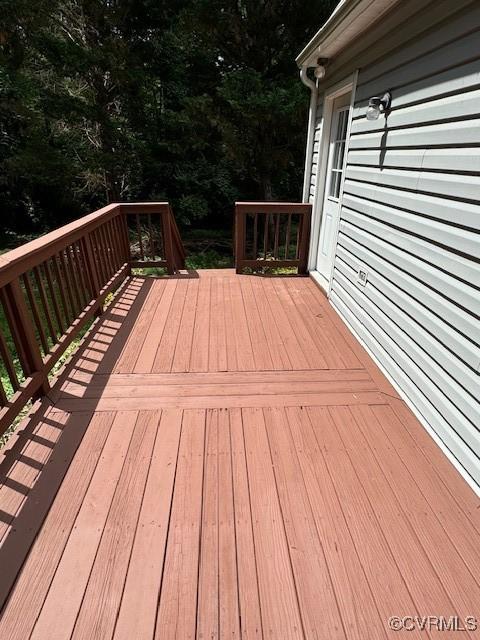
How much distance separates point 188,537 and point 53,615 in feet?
1.60

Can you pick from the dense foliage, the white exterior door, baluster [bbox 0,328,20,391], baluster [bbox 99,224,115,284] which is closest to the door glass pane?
the white exterior door

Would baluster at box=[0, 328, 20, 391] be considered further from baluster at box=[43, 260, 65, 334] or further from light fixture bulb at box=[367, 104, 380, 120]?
light fixture bulb at box=[367, 104, 380, 120]

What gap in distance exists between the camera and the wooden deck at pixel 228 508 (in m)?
1.17

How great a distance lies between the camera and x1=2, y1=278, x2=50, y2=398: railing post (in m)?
1.82

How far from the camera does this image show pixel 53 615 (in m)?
1.15

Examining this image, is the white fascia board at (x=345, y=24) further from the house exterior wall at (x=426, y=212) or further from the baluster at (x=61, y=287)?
the baluster at (x=61, y=287)

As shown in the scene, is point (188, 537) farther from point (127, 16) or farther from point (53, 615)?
point (127, 16)

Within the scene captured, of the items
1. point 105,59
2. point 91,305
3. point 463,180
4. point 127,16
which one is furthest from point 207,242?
point 463,180

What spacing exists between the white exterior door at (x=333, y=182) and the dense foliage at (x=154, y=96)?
11.9 feet

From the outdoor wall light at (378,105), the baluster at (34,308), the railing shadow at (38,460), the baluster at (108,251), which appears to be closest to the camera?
the railing shadow at (38,460)

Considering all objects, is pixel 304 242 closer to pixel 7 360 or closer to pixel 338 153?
pixel 338 153

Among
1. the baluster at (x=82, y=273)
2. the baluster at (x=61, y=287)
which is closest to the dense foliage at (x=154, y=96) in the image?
the baluster at (x=82, y=273)

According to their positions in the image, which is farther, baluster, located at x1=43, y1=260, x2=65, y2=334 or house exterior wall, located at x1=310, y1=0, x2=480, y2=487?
baluster, located at x1=43, y1=260, x2=65, y2=334

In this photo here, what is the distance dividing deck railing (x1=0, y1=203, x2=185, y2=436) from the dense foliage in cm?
424
